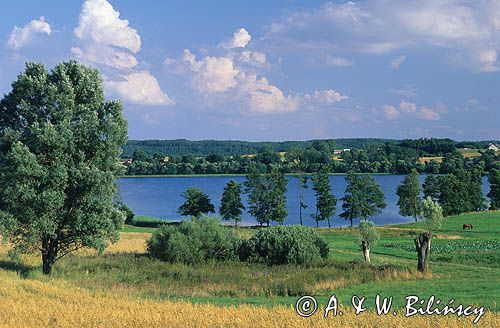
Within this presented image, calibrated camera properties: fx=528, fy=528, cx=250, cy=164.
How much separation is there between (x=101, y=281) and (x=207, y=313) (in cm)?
1216

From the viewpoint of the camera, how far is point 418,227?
225 feet

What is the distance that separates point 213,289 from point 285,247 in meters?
10.3

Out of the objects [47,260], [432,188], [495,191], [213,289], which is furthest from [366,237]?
[495,191]

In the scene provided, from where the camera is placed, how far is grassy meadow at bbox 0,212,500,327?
13117mm

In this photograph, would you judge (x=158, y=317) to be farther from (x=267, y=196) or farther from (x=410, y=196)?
(x=410, y=196)

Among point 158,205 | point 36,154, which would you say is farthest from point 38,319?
point 158,205

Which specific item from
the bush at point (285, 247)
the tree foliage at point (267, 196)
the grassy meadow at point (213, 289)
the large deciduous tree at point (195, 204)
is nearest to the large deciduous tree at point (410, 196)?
the tree foliage at point (267, 196)

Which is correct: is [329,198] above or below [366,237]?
below

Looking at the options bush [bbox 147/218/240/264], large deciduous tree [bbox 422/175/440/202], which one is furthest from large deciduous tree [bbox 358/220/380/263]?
large deciduous tree [bbox 422/175/440/202]

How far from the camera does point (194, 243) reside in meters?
33.7

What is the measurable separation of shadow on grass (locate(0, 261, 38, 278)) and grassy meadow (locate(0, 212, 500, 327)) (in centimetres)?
5

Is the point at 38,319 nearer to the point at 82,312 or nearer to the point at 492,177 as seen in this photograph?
the point at 82,312

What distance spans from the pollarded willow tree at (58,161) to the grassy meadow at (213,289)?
208 cm

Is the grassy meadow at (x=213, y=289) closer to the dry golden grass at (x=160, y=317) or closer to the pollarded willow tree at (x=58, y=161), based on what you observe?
the dry golden grass at (x=160, y=317)
